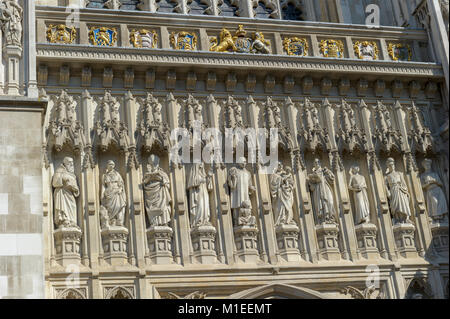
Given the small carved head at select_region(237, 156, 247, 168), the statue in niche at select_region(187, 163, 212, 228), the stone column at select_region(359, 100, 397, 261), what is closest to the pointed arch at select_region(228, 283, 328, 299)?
the statue in niche at select_region(187, 163, 212, 228)

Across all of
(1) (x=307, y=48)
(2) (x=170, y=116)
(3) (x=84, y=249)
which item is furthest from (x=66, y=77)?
(1) (x=307, y=48)

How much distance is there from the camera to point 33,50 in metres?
16.4

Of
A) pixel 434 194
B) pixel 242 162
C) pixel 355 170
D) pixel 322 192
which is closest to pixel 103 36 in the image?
pixel 242 162

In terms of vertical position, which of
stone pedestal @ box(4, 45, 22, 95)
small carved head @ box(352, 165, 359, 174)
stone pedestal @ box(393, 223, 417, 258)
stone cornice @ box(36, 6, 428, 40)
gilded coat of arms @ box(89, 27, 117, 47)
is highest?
stone cornice @ box(36, 6, 428, 40)

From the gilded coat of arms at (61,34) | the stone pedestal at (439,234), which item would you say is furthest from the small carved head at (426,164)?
the gilded coat of arms at (61,34)

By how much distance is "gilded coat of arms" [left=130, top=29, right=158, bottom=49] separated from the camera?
17.8m

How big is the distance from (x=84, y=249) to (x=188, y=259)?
2069 mm

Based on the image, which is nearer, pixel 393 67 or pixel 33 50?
pixel 33 50

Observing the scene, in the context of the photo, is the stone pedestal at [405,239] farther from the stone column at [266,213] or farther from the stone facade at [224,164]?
the stone column at [266,213]

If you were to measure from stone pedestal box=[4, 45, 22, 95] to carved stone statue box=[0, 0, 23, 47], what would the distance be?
176mm

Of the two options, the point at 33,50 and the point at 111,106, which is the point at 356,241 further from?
the point at 33,50

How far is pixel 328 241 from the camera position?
17000mm

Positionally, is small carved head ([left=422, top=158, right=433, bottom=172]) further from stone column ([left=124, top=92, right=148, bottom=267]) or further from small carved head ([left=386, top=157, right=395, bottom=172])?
stone column ([left=124, top=92, right=148, bottom=267])

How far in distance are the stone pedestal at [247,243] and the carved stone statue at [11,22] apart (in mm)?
5974
